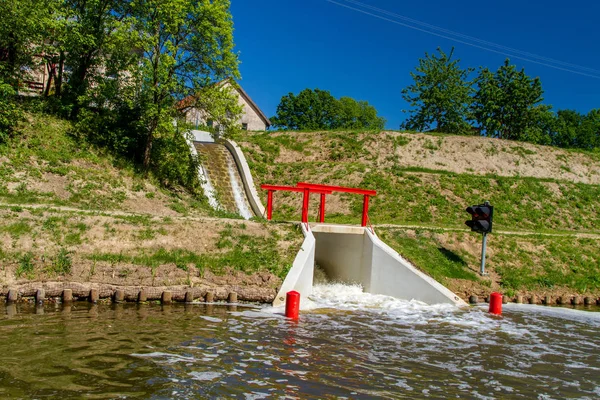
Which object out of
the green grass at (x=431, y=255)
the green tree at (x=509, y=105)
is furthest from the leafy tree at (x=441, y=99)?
the green grass at (x=431, y=255)

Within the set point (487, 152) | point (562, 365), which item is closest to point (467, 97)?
point (487, 152)

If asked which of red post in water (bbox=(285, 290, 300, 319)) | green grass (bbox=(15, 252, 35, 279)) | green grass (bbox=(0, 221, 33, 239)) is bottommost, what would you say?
red post in water (bbox=(285, 290, 300, 319))

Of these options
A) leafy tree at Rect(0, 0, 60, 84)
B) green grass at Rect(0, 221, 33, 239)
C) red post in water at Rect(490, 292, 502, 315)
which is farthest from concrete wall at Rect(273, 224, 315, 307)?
leafy tree at Rect(0, 0, 60, 84)

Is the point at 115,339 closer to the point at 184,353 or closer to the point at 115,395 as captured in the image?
the point at 184,353

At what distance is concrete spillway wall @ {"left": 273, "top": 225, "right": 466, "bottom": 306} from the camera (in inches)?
677

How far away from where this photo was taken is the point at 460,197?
1202 inches

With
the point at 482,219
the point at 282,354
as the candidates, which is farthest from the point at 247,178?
the point at 282,354

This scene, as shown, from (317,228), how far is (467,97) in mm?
39044

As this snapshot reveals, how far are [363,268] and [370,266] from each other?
0.56 meters

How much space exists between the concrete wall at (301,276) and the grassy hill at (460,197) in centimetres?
383

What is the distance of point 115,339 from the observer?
1040 centimetres

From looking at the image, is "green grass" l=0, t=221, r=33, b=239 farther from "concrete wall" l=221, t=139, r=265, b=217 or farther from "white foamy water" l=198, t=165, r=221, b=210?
"concrete wall" l=221, t=139, r=265, b=217

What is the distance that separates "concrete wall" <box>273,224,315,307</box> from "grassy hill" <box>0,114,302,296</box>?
14.5 inches

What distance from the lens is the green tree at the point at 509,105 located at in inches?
2099
